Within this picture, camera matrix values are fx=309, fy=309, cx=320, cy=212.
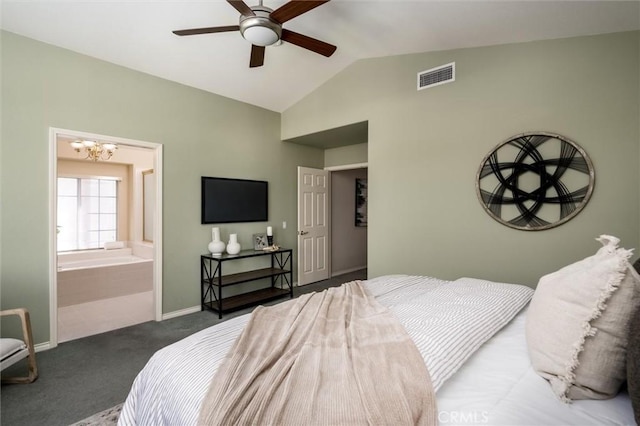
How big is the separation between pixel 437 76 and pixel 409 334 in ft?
9.67

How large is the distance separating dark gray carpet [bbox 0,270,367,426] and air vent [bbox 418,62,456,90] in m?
3.62

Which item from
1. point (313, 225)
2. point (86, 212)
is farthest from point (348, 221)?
point (86, 212)

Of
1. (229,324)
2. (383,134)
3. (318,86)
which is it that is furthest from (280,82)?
(229,324)

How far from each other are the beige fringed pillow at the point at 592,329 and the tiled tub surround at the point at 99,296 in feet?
12.8

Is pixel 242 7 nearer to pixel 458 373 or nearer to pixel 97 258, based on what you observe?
pixel 458 373

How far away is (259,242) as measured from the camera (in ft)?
14.7

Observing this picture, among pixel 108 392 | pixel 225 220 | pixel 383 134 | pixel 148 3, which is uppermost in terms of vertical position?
pixel 148 3

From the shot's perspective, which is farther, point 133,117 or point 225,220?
point 225,220

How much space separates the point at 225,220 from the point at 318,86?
7.42ft

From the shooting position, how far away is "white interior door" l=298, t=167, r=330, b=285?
502 centimetres

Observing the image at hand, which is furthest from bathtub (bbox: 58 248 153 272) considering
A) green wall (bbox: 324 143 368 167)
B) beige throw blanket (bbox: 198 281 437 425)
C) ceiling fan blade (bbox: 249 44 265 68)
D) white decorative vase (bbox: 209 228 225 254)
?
beige throw blanket (bbox: 198 281 437 425)

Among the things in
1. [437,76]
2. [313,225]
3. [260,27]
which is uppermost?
[437,76]

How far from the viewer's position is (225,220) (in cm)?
417

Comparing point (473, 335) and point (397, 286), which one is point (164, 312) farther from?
point (473, 335)
